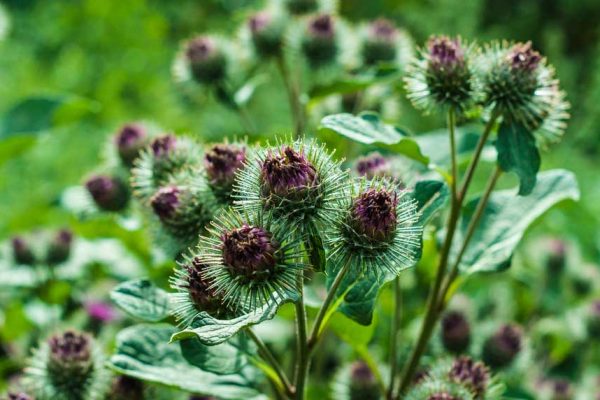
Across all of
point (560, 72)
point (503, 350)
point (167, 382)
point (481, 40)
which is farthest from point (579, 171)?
point (167, 382)

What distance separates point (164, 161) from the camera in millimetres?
1577

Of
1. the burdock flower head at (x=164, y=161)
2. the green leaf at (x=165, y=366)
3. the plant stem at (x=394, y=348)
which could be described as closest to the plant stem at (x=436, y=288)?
the plant stem at (x=394, y=348)

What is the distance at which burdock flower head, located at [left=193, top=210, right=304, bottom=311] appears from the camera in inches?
43.2

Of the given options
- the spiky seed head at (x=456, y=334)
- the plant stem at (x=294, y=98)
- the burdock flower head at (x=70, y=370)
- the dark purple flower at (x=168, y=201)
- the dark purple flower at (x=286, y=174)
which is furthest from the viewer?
the plant stem at (x=294, y=98)

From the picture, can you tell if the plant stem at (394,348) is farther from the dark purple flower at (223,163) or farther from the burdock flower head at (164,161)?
the burdock flower head at (164,161)

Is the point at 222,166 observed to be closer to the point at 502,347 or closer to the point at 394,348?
the point at 394,348

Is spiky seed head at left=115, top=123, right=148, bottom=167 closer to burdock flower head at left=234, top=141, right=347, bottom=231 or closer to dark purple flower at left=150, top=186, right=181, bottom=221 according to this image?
dark purple flower at left=150, top=186, right=181, bottom=221

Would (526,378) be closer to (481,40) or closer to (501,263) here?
(501,263)

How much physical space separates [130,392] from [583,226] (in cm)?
218

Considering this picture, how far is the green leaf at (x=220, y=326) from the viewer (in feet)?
3.28

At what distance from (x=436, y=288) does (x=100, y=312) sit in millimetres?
1194

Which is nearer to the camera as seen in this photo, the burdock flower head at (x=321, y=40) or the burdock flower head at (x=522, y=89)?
the burdock flower head at (x=522, y=89)

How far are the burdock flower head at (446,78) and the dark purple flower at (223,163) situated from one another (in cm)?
39

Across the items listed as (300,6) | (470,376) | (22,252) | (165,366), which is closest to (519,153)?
(470,376)
